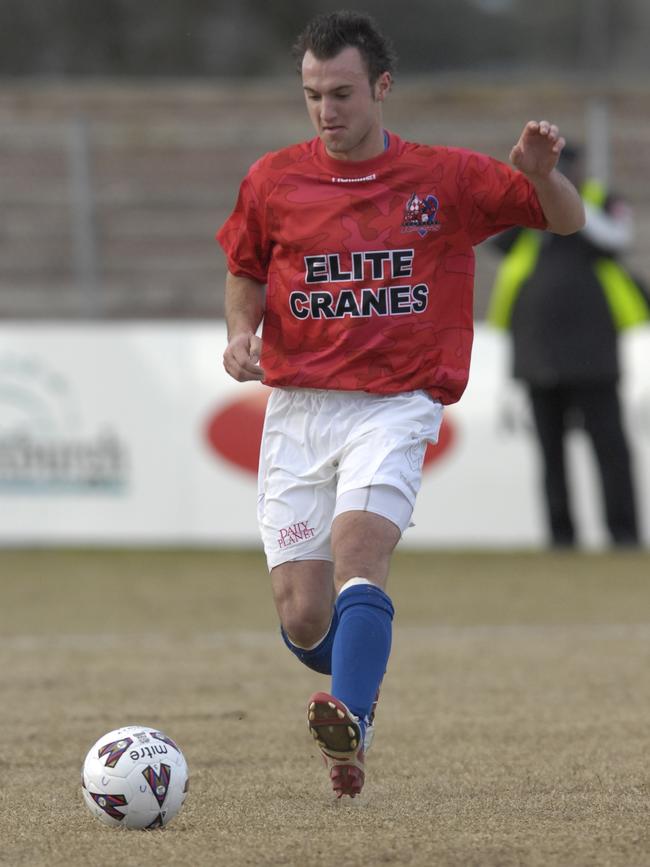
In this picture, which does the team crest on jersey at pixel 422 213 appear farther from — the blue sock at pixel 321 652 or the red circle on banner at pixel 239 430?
the red circle on banner at pixel 239 430

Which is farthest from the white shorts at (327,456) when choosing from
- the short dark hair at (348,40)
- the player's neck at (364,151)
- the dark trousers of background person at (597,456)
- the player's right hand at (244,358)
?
the dark trousers of background person at (597,456)

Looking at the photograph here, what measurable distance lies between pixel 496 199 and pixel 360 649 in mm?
1368

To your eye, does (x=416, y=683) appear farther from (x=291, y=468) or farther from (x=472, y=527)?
(x=472, y=527)

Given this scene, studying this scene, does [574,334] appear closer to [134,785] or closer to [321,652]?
[321,652]

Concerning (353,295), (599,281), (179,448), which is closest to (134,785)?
(353,295)

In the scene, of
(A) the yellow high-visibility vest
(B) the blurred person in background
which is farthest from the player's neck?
(A) the yellow high-visibility vest

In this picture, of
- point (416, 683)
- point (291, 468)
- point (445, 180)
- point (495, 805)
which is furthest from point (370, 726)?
point (416, 683)

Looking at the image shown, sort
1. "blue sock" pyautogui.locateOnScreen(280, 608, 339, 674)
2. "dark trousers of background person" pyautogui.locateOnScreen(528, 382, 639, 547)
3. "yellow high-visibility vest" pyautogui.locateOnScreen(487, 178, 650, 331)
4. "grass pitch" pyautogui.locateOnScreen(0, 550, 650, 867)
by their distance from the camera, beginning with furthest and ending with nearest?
1. "yellow high-visibility vest" pyautogui.locateOnScreen(487, 178, 650, 331)
2. "dark trousers of background person" pyautogui.locateOnScreen(528, 382, 639, 547)
3. "blue sock" pyautogui.locateOnScreen(280, 608, 339, 674)
4. "grass pitch" pyautogui.locateOnScreen(0, 550, 650, 867)

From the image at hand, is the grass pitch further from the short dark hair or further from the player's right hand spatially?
the short dark hair

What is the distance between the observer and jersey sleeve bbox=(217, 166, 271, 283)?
193 inches

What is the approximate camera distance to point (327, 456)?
477cm

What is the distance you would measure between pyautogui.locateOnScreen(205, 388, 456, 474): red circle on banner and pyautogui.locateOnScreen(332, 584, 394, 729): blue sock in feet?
24.5

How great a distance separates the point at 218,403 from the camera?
12102mm

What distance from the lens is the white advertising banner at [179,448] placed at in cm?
1187
